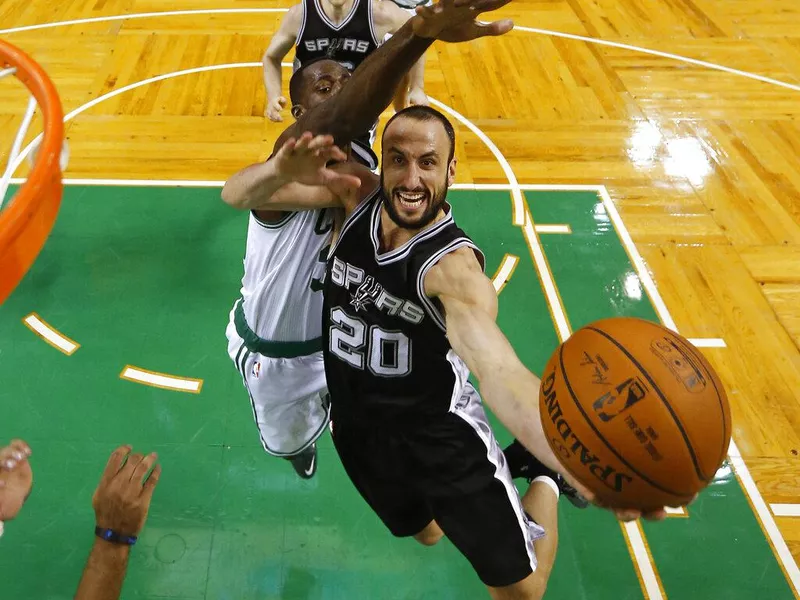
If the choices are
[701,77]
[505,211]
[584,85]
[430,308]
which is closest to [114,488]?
[430,308]

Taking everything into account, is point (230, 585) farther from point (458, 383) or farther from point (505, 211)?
point (505, 211)

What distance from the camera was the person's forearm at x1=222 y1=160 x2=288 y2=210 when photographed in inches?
99.6

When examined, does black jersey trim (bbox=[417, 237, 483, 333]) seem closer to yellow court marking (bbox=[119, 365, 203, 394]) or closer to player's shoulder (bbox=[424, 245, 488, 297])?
player's shoulder (bbox=[424, 245, 488, 297])

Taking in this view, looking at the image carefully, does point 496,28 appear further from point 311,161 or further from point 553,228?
point 553,228

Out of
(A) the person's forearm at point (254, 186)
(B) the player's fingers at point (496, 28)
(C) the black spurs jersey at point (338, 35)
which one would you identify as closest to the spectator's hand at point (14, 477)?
(A) the person's forearm at point (254, 186)

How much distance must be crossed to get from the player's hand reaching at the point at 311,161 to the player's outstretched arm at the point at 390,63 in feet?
0.55

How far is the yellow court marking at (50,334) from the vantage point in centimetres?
448

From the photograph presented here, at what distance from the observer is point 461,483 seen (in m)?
2.76

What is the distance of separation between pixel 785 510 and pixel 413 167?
2891mm

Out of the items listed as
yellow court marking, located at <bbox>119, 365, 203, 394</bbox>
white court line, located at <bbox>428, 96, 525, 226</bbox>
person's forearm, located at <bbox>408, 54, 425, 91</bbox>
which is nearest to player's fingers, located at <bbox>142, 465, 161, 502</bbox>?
yellow court marking, located at <bbox>119, 365, 203, 394</bbox>

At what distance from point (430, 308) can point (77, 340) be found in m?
2.99

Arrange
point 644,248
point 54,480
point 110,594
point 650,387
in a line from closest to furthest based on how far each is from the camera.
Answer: point 650,387, point 110,594, point 54,480, point 644,248

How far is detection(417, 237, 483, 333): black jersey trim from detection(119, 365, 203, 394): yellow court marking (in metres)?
2.20

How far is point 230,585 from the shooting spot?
332 centimetres
